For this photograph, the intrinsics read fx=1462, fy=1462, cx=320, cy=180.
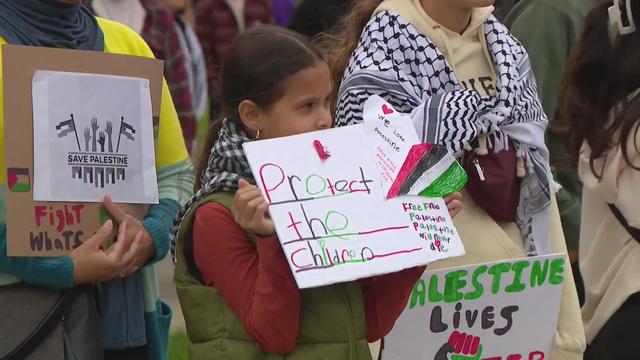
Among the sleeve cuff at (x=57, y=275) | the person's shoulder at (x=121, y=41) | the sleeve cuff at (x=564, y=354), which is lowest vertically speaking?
the sleeve cuff at (x=564, y=354)

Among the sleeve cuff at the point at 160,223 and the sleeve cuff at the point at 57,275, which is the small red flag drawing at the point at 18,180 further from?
the sleeve cuff at the point at 160,223

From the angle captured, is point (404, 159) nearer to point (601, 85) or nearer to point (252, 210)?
point (252, 210)

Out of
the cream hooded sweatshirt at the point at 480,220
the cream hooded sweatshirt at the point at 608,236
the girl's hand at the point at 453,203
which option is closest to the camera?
the girl's hand at the point at 453,203

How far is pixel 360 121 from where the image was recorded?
4.51 m

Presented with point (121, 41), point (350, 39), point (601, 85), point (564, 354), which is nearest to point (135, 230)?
point (121, 41)

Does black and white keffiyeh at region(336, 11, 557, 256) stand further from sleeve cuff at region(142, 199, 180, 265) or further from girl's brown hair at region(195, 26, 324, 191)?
sleeve cuff at region(142, 199, 180, 265)

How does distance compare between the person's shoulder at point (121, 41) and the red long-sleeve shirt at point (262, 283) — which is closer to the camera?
the red long-sleeve shirt at point (262, 283)

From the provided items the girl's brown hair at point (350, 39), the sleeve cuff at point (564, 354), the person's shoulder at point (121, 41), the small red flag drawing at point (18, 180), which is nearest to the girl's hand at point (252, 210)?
the small red flag drawing at point (18, 180)

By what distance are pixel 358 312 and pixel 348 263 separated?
24cm

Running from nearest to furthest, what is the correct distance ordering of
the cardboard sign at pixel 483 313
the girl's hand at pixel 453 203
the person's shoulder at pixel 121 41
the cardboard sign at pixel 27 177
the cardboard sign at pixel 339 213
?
the cardboard sign at pixel 339 213, the cardboard sign at pixel 27 177, the girl's hand at pixel 453 203, the person's shoulder at pixel 121 41, the cardboard sign at pixel 483 313

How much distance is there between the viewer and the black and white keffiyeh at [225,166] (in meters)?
3.82

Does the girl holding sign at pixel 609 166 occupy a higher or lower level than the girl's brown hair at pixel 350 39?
lower

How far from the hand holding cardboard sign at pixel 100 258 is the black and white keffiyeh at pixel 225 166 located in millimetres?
173

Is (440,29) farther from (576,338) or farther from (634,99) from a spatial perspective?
(576,338)
